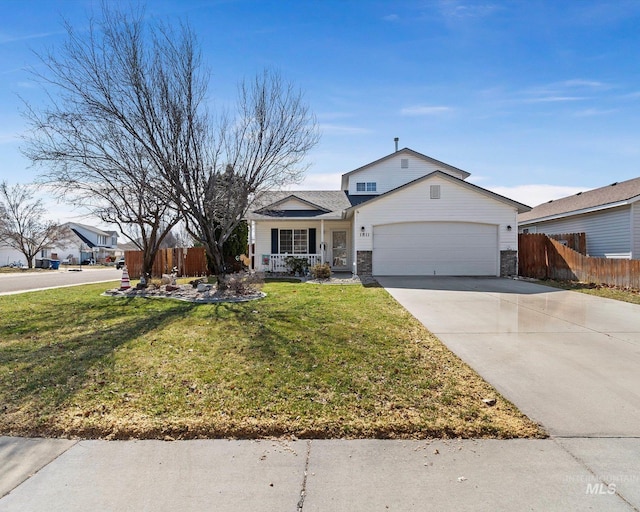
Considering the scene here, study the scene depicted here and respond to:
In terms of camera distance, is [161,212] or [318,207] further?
[318,207]

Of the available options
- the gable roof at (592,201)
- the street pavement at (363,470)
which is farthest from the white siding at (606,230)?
the street pavement at (363,470)

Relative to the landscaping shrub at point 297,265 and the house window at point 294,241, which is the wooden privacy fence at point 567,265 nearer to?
the landscaping shrub at point 297,265

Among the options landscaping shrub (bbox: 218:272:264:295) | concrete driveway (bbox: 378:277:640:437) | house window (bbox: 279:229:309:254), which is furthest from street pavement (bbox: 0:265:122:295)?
concrete driveway (bbox: 378:277:640:437)

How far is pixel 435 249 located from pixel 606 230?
7614 mm

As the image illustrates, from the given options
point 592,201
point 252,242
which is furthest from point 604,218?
point 252,242

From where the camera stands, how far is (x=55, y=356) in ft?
16.9

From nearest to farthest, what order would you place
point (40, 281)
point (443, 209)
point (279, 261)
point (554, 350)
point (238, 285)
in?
point (554, 350) < point (238, 285) < point (443, 209) < point (279, 261) < point (40, 281)

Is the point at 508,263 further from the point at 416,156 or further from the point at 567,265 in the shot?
the point at 416,156

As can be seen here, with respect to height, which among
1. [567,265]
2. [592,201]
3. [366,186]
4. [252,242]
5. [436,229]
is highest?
[366,186]

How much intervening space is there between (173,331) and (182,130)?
627 cm

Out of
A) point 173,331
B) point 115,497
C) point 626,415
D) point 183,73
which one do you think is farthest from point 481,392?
point 183,73

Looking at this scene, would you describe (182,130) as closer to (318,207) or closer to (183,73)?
(183,73)

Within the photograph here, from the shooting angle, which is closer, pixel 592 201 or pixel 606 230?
pixel 606 230

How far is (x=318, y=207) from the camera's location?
1981cm
